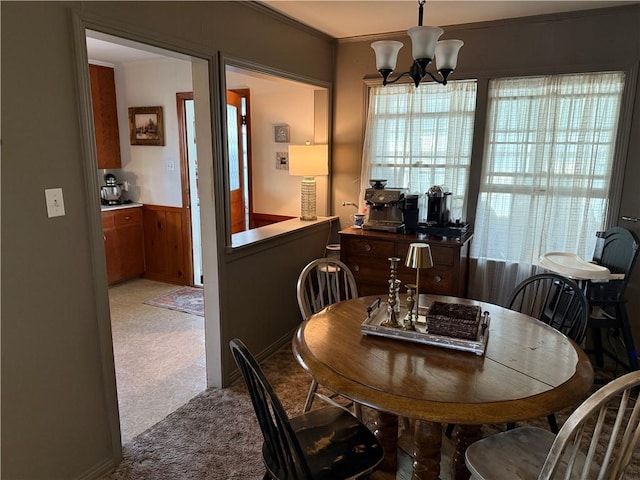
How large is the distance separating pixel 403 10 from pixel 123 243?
3.63 metres

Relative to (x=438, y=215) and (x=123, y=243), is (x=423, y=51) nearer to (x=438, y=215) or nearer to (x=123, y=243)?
(x=438, y=215)

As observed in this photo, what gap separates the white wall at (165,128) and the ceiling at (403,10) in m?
1.91

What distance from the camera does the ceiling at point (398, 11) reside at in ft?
9.03

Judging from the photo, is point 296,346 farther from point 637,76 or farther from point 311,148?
point 637,76

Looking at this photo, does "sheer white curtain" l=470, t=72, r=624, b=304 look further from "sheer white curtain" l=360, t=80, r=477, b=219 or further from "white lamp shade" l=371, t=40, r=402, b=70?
"white lamp shade" l=371, t=40, r=402, b=70

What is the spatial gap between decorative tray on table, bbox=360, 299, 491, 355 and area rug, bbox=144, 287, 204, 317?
103 inches

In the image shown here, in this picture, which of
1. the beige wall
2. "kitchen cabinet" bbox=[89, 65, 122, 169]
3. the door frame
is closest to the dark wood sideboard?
the beige wall

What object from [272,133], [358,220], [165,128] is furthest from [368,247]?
[165,128]

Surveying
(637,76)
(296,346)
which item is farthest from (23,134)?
(637,76)

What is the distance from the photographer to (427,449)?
1621mm

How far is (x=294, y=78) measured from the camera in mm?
3240

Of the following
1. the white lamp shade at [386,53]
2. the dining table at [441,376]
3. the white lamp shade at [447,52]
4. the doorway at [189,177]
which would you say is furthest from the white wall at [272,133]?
the dining table at [441,376]

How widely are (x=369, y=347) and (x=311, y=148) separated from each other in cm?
222

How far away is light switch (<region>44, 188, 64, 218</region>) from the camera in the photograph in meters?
1.71
